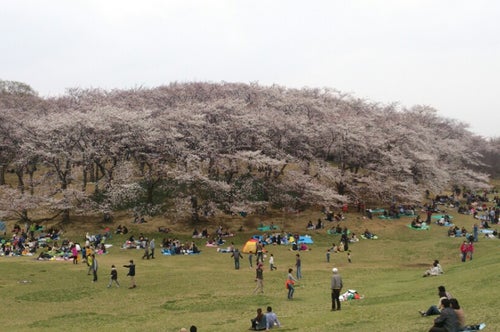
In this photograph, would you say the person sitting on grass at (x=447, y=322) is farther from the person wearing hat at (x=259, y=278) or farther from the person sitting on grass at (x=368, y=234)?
the person sitting on grass at (x=368, y=234)

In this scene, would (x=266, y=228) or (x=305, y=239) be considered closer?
(x=305, y=239)

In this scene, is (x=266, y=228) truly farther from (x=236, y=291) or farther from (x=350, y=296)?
(x=350, y=296)

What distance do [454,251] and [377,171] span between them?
65.8ft

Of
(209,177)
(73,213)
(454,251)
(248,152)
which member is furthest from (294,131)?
(73,213)

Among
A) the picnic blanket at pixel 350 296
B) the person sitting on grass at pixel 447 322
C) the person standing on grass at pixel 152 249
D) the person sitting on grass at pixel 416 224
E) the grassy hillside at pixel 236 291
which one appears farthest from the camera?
the person sitting on grass at pixel 416 224

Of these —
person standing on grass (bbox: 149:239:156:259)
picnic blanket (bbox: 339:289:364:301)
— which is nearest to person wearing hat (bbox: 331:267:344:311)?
picnic blanket (bbox: 339:289:364:301)

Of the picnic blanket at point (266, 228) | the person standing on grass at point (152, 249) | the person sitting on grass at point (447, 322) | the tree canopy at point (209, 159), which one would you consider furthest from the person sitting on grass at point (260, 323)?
the picnic blanket at point (266, 228)

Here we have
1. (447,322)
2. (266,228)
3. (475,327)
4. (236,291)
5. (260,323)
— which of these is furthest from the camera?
(266,228)

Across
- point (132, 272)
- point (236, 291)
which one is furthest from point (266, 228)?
point (132, 272)

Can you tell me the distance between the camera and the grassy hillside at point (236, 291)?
20098 mm

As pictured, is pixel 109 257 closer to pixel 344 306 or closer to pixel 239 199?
pixel 239 199

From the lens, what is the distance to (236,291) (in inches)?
1127

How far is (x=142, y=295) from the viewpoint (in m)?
27.8

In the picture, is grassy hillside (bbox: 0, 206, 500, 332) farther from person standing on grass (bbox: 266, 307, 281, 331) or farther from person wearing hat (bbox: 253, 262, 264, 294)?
person wearing hat (bbox: 253, 262, 264, 294)
